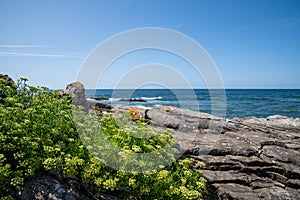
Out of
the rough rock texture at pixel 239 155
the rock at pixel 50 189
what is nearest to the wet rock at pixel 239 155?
the rough rock texture at pixel 239 155

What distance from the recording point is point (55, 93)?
6.50m

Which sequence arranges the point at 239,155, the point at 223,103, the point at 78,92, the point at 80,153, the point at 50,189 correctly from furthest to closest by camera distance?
the point at 223,103
the point at 78,92
the point at 239,155
the point at 80,153
the point at 50,189

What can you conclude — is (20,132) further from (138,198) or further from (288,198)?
(288,198)

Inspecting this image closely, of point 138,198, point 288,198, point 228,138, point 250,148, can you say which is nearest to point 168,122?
point 228,138

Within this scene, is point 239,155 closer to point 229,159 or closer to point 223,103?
point 229,159

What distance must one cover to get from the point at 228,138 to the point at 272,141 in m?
1.81

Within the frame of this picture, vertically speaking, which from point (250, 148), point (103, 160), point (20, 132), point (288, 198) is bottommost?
point (288, 198)

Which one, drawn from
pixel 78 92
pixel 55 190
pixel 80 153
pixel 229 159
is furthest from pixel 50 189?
pixel 78 92

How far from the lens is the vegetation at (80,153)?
394 centimetres

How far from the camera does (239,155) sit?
8.73 metres

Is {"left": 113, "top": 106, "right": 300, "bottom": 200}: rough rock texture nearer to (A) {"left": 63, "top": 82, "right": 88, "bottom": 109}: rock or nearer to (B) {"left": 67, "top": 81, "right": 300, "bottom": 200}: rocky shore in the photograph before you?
(B) {"left": 67, "top": 81, "right": 300, "bottom": 200}: rocky shore

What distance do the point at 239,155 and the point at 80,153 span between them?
21.3 ft

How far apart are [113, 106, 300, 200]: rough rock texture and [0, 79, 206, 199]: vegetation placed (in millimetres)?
2453

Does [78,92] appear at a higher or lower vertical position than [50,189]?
higher
